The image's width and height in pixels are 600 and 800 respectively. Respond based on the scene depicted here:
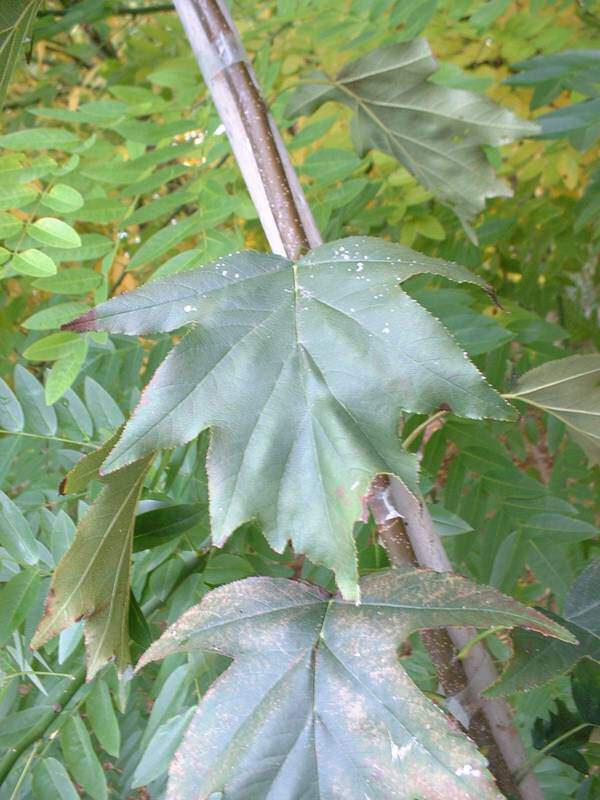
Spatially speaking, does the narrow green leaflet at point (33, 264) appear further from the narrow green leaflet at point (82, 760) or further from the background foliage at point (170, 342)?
the narrow green leaflet at point (82, 760)

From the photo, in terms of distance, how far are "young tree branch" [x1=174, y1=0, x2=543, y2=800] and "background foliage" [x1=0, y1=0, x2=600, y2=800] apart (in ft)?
0.17

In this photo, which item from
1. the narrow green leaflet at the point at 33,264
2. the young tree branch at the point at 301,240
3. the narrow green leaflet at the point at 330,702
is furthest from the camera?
the narrow green leaflet at the point at 33,264

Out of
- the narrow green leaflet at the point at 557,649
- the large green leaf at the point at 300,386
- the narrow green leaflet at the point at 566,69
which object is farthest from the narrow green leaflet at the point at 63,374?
the narrow green leaflet at the point at 566,69

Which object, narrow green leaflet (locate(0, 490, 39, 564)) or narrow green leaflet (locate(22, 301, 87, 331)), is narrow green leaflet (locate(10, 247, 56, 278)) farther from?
narrow green leaflet (locate(0, 490, 39, 564))

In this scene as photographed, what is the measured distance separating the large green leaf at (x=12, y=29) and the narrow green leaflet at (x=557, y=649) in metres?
0.67

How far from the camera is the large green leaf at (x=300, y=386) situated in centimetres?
45

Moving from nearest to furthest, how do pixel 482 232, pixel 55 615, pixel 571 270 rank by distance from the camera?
pixel 55 615 < pixel 482 232 < pixel 571 270

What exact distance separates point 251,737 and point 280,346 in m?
0.23

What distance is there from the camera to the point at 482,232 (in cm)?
143

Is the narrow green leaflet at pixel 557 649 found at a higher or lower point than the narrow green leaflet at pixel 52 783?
higher

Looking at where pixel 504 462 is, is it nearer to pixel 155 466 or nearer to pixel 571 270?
pixel 155 466

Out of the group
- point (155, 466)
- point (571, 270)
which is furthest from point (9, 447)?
point (571, 270)

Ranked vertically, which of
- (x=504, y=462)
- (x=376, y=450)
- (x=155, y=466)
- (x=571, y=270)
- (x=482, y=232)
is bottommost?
(x=571, y=270)

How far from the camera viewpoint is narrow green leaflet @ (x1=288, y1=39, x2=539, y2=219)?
29.6 inches
